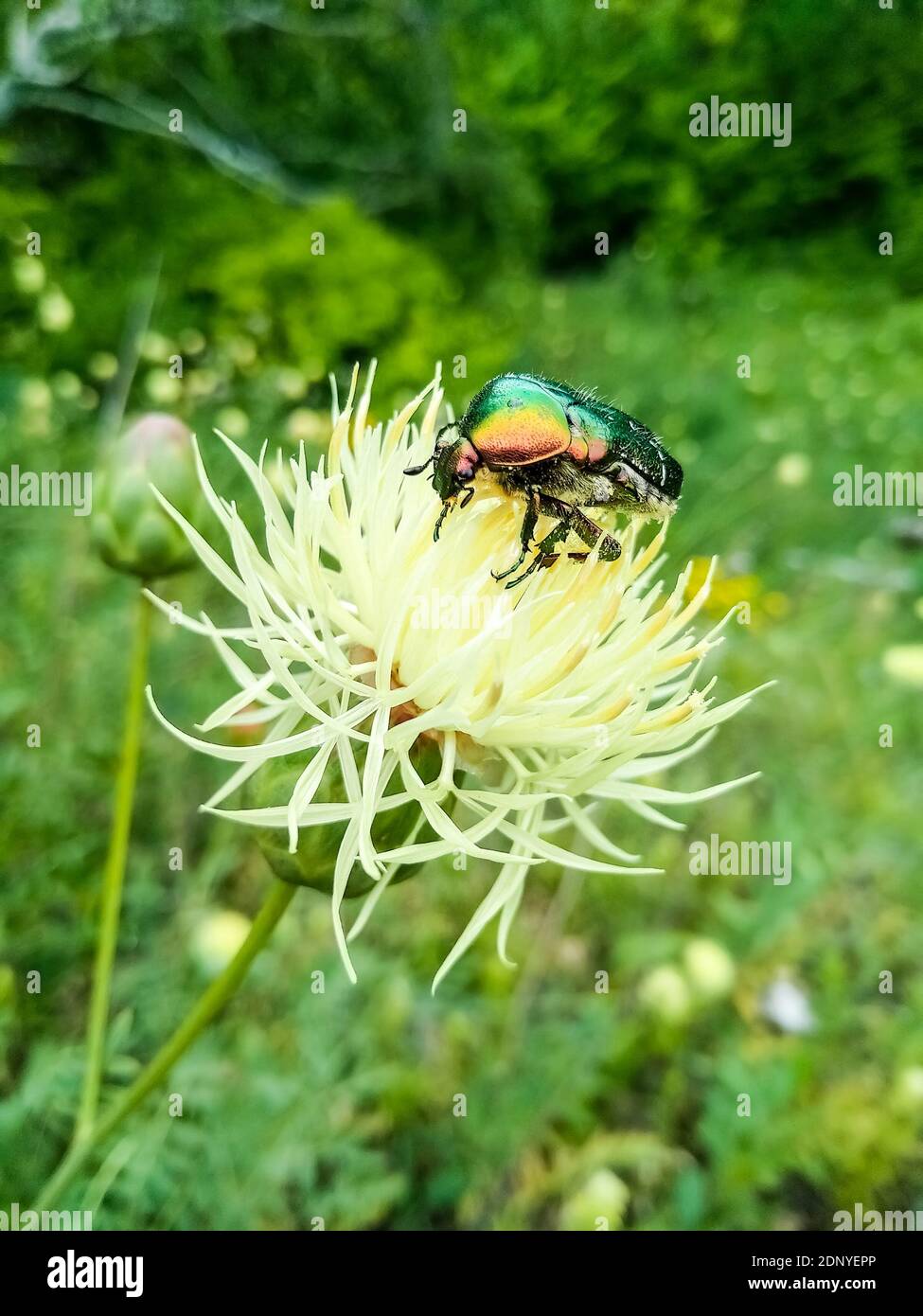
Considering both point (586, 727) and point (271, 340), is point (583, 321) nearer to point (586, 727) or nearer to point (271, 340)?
point (271, 340)

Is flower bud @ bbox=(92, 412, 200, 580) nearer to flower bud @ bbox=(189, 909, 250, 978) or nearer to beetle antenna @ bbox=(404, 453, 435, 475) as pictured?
beetle antenna @ bbox=(404, 453, 435, 475)

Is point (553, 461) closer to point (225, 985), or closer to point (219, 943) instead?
point (225, 985)

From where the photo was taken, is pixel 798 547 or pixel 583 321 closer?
pixel 798 547

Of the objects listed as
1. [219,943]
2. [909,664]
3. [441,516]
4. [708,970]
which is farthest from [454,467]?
[909,664]

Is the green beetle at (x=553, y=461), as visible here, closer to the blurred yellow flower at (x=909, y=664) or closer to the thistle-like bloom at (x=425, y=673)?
the thistle-like bloom at (x=425, y=673)

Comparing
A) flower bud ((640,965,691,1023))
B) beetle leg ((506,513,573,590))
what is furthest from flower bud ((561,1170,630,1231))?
beetle leg ((506,513,573,590))

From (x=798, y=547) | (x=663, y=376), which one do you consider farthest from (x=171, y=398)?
(x=663, y=376)
